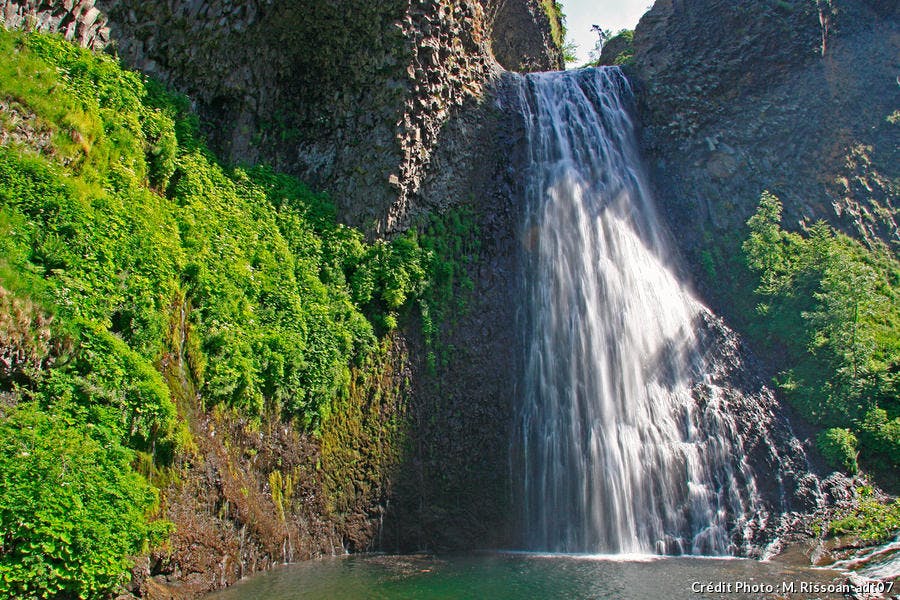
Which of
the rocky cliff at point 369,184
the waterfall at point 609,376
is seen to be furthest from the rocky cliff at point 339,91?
the waterfall at point 609,376

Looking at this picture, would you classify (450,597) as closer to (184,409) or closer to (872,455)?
(184,409)

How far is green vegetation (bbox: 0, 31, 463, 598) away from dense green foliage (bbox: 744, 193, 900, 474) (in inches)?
362

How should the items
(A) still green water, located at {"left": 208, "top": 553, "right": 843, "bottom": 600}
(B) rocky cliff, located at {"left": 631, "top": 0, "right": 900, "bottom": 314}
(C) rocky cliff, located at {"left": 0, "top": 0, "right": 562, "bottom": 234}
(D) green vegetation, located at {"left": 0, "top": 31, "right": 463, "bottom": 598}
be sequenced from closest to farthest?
(D) green vegetation, located at {"left": 0, "top": 31, "right": 463, "bottom": 598} < (A) still green water, located at {"left": 208, "top": 553, "right": 843, "bottom": 600} < (C) rocky cliff, located at {"left": 0, "top": 0, "right": 562, "bottom": 234} < (B) rocky cliff, located at {"left": 631, "top": 0, "right": 900, "bottom": 314}

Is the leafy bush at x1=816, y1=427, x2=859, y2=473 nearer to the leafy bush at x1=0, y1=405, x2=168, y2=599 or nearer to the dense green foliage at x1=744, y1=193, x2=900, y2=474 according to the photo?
the dense green foliage at x1=744, y1=193, x2=900, y2=474

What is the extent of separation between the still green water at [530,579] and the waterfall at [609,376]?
3.84 ft

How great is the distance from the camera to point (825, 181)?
17.8 meters

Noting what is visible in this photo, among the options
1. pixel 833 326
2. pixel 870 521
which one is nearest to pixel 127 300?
pixel 870 521

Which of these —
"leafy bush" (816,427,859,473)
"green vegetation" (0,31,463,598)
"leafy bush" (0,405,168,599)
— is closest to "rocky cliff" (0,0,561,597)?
"green vegetation" (0,31,463,598)

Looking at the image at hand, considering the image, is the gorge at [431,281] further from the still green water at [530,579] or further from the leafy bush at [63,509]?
the still green water at [530,579]

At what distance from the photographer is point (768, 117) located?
18406 mm

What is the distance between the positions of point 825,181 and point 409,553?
→ 1587 cm

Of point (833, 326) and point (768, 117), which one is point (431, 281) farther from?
point (768, 117)

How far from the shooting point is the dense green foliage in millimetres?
13141

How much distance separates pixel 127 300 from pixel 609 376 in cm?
965
